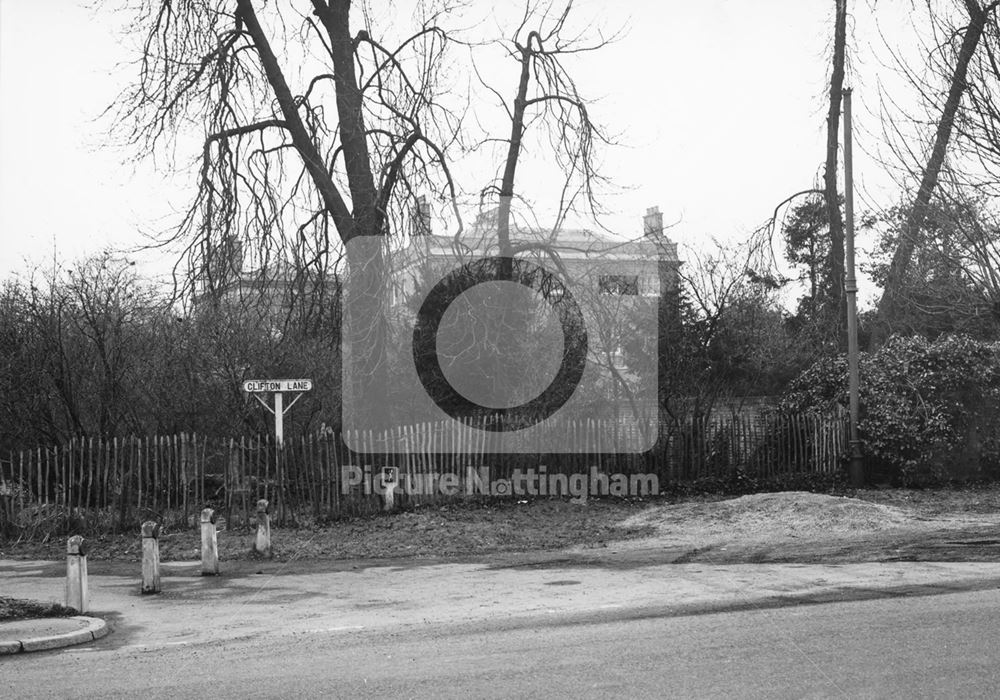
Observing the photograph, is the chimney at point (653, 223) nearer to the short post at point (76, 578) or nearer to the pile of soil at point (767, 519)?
the pile of soil at point (767, 519)

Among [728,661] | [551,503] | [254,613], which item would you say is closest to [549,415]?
[551,503]

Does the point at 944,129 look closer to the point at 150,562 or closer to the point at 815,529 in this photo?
the point at 815,529

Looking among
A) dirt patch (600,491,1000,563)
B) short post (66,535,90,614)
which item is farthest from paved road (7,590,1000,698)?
dirt patch (600,491,1000,563)

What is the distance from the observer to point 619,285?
2034 centimetres

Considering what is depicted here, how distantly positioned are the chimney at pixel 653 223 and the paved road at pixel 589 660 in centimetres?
1165

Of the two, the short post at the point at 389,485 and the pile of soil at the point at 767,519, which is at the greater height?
the short post at the point at 389,485

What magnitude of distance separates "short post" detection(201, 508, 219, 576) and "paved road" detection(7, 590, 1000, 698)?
3.80m

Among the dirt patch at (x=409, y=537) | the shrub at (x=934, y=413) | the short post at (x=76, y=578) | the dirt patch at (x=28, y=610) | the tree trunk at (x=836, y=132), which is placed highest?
the tree trunk at (x=836, y=132)

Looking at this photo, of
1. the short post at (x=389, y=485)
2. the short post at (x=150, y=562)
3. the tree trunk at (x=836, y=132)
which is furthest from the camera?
the tree trunk at (x=836, y=132)

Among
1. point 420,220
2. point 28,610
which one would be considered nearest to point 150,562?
point 28,610

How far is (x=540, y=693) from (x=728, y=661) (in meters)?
1.47

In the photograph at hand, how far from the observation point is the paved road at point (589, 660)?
6.56 meters

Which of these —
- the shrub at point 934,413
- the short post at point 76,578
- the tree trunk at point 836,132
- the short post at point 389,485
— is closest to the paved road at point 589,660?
the short post at point 76,578

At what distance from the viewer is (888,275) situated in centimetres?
2253
